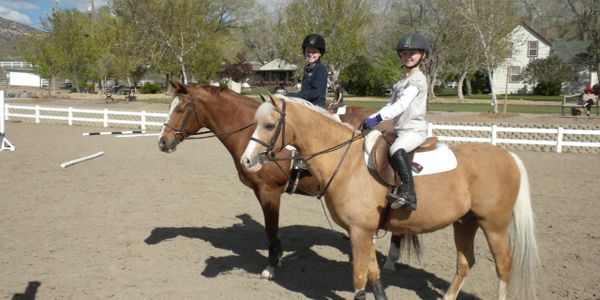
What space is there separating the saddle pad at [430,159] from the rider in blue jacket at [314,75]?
5.12 ft

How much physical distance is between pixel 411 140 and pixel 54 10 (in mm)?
48165

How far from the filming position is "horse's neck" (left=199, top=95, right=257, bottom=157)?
5793mm

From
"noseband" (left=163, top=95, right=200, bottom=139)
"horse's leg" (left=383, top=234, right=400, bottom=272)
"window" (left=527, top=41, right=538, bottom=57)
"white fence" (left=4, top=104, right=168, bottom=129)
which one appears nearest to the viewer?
"noseband" (left=163, top=95, right=200, bottom=139)

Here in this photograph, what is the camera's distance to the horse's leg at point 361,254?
419 centimetres

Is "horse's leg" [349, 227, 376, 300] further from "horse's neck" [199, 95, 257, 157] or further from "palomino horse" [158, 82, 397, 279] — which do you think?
"horse's neck" [199, 95, 257, 157]

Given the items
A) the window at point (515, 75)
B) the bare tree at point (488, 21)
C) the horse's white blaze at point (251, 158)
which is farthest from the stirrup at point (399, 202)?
the window at point (515, 75)

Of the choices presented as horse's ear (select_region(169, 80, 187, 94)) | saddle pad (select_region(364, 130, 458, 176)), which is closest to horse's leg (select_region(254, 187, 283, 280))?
horse's ear (select_region(169, 80, 187, 94))

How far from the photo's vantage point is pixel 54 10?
43.5 m

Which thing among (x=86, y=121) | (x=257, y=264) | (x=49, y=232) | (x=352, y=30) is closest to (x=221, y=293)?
(x=257, y=264)

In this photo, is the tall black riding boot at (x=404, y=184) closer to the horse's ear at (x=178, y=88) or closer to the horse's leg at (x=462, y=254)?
the horse's leg at (x=462, y=254)

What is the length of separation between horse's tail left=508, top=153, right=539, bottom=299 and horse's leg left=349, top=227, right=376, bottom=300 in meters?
1.61

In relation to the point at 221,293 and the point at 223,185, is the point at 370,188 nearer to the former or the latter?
the point at 221,293

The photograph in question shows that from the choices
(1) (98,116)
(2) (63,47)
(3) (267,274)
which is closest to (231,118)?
(3) (267,274)

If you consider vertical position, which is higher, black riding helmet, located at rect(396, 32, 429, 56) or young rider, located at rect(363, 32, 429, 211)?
black riding helmet, located at rect(396, 32, 429, 56)
